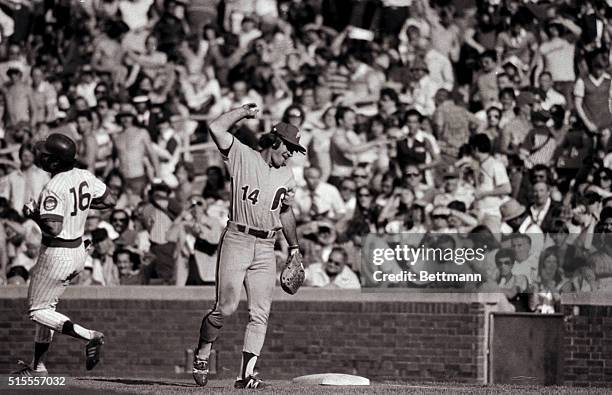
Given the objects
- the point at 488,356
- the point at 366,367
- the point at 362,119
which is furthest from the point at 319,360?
the point at 362,119

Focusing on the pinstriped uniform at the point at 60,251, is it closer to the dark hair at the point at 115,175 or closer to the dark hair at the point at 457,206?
the dark hair at the point at 457,206

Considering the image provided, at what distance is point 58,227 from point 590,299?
19.4 ft

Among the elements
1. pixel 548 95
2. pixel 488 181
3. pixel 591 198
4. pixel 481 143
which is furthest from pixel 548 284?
pixel 548 95

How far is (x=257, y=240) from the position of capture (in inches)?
487

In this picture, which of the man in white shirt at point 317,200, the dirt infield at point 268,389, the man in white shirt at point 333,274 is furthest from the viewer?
the man in white shirt at point 317,200

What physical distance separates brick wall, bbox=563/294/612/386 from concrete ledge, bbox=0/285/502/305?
102cm

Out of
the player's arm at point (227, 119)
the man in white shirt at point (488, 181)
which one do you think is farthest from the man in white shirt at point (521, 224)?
the player's arm at point (227, 119)

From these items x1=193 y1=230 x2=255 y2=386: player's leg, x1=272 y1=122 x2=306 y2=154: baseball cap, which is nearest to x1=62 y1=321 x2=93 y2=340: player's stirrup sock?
x1=193 y1=230 x2=255 y2=386: player's leg

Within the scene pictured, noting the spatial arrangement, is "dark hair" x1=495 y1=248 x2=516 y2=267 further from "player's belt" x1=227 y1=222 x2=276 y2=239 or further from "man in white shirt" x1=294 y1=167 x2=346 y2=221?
"player's belt" x1=227 y1=222 x2=276 y2=239

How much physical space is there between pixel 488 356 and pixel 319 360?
1968 mm

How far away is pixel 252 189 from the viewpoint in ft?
40.3

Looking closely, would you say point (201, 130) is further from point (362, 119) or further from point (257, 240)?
point (257, 240)

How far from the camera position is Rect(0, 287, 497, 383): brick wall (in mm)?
15773

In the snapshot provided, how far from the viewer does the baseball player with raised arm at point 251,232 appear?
40.3ft
